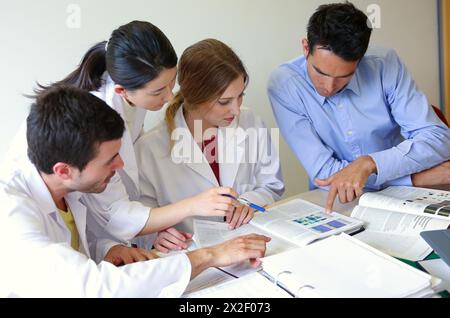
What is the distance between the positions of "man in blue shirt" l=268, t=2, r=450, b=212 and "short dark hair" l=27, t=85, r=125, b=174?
2.62ft

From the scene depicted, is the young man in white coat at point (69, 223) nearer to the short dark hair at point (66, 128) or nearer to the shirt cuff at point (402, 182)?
the short dark hair at point (66, 128)

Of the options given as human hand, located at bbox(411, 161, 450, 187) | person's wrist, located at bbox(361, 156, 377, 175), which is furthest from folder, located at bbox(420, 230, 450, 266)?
human hand, located at bbox(411, 161, 450, 187)

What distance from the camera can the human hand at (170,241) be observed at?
1.28m

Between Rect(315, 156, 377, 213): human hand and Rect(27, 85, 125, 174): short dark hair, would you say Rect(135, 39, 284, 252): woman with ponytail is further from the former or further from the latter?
Rect(27, 85, 125, 174): short dark hair

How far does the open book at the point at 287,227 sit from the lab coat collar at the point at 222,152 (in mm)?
345

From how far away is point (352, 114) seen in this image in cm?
174

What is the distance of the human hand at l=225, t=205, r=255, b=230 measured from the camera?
4.48 feet

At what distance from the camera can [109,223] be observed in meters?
1.36

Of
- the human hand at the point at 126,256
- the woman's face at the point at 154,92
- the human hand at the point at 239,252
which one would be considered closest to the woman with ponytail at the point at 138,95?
the woman's face at the point at 154,92

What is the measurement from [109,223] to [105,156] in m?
0.32

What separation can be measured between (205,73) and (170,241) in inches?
26.0

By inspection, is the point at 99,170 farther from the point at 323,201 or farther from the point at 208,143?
the point at 323,201

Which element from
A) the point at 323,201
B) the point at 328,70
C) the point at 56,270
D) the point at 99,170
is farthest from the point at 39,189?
the point at 328,70
